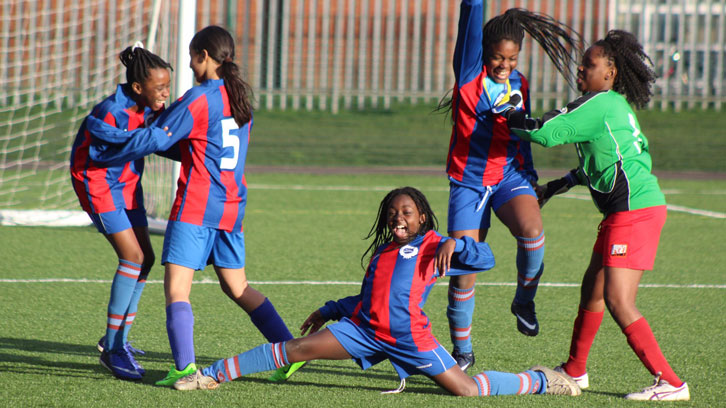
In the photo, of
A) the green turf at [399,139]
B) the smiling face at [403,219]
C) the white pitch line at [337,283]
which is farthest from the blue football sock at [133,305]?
the green turf at [399,139]

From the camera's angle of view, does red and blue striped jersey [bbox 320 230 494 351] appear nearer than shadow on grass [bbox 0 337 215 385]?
Yes

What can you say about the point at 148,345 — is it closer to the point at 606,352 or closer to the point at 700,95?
the point at 606,352

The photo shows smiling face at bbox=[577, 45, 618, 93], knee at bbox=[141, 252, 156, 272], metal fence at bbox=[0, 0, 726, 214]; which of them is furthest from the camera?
metal fence at bbox=[0, 0, 726, 214]

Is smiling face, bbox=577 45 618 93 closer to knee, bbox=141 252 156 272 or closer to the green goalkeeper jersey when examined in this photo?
the green goalkeeper jersey

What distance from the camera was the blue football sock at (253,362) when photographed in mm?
3773

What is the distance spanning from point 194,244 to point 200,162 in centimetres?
37

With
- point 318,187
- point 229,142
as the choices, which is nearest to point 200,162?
point 229,142

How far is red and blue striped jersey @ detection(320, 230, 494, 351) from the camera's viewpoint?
373 centimetres

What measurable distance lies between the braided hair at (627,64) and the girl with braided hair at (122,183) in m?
2.07

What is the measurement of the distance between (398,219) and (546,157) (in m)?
13.1

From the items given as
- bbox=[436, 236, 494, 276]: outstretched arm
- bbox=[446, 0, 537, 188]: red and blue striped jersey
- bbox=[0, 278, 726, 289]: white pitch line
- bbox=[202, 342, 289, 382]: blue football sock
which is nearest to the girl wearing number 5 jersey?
bbox=[202, 342, 289, 382]: blue football sock

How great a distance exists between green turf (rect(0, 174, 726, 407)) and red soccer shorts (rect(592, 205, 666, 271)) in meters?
0.61

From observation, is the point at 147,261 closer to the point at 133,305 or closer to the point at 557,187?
the point at 133,305

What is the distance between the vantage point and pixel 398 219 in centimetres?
383
